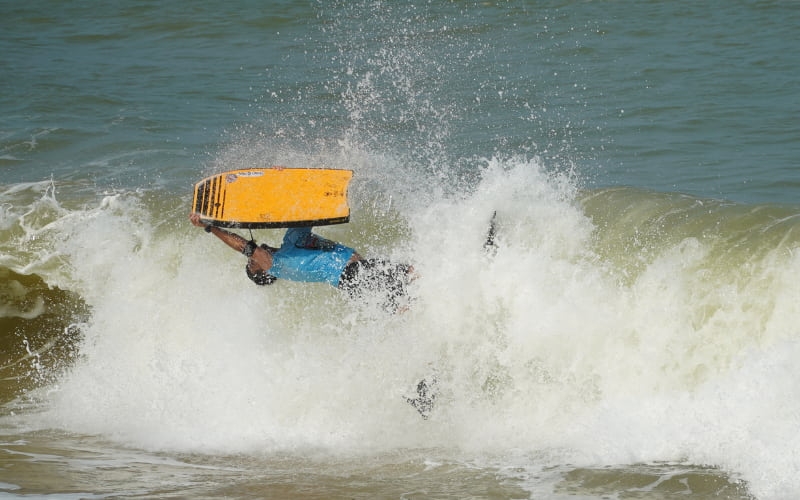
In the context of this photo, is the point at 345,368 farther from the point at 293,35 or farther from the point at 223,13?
the point at 223,13

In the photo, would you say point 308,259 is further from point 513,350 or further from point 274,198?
point 513,350

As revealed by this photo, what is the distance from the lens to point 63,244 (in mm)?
9719

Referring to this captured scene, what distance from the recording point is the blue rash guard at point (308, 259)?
6688 mm

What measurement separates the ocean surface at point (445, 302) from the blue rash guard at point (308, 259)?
1.49 ft

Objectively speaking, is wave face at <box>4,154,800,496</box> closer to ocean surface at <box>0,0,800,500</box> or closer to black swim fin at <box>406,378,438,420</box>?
ocean surface at <box>0,0,800,500</box>

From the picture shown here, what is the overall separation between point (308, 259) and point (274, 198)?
0.48 meters

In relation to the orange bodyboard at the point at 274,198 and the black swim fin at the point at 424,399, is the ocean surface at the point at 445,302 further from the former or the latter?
the orange bodyboard at the point at 274,198

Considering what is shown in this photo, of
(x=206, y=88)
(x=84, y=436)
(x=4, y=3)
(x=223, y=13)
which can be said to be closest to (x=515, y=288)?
(x=84, y=436)

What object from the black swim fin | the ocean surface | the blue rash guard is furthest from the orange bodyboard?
the black swim fin

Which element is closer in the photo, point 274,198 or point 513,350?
point 274,198

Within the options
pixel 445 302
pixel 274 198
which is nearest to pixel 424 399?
pixel 445 302

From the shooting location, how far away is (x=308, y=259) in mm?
6695

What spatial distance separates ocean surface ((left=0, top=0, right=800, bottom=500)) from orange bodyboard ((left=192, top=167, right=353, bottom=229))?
789 mm

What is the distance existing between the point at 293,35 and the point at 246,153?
7.00m
